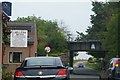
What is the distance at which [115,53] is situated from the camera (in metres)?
50.1

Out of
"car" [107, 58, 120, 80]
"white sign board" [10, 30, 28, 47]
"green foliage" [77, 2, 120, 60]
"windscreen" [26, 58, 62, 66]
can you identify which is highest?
"green foliage" [77, 2, 120, 60]

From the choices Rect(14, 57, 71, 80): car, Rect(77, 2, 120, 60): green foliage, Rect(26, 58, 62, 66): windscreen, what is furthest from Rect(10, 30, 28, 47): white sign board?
Rect(77, 2, 120, 60): green foliage

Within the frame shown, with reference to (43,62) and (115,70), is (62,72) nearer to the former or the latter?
(43,62)

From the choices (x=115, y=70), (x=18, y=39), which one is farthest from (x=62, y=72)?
(x=18, y=39)

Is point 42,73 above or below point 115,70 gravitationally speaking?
above

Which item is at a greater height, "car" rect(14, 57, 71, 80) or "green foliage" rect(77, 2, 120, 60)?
"green foliage" rect(77, 2, 120, 60)

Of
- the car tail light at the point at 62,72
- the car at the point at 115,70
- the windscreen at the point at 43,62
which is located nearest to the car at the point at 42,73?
the car tail light at the point at 62,72

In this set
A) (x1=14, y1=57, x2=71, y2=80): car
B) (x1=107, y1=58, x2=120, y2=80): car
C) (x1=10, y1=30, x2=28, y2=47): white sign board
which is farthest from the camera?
(x1=10, y1=30, x2=28, y2=47): white sign board

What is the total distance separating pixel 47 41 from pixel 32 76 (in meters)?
68.4

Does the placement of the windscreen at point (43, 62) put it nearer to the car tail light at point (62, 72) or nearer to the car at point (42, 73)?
the car at point (42, 73)

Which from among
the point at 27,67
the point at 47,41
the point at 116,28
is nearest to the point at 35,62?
the point at 27,67

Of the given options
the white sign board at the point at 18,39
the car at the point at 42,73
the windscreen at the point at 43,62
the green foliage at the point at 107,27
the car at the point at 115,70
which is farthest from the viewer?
the green foliage at the point at 107,27

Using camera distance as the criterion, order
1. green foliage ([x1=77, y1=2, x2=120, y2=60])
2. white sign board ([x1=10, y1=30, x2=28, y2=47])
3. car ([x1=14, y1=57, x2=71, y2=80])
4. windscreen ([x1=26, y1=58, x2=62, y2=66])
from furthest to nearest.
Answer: green foliage ([x1=77, y1=2, x2=120, y2=60]) < white sign board ([x1=10, y1=30, x2=28, y2=47]) < windscreen ([x1=26, y1=58, x2=62, y2=66]) < car ([x1=14, y1=57, x2=71, y2=80])

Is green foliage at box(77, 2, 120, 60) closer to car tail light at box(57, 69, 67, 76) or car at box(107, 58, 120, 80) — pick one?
car at box(107, 58, 120, 80)
